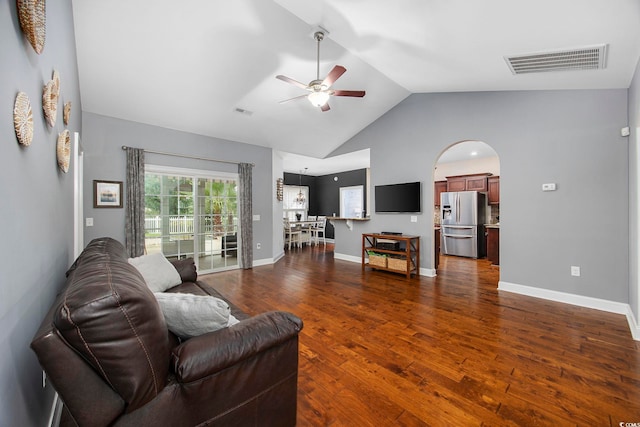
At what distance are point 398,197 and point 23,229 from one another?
16.3ft

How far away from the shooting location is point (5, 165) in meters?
0.88

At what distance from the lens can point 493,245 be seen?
5.84 metres

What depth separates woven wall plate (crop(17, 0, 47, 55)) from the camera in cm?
95

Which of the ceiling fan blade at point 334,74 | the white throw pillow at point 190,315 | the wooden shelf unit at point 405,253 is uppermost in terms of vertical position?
the ceiling fan blade at point 334,74

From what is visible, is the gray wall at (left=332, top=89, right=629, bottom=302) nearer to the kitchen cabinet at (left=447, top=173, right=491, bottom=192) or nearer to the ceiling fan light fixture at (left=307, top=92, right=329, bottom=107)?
the ceiling fan light fixture at (left=307, top=92, right=329, bottom=107)

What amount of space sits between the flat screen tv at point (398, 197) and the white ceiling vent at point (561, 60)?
7.48 feet

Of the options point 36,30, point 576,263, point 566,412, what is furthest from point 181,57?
point 576,263

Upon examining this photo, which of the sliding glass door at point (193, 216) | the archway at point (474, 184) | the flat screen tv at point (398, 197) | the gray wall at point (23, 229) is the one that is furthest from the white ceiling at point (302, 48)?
the archway at point (474, 184)

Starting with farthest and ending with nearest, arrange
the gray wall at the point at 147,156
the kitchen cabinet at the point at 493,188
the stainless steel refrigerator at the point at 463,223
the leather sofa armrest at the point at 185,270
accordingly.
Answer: the kitchen cabinet at the point at 493,188, the stainless steel refrigerator at the point at 463,223, the gray wall at the point at 147,156, the leather sofa armrest at the point at 185,270

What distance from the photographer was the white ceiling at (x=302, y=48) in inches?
90.0

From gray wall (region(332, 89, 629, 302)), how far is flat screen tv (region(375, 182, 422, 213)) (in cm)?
56

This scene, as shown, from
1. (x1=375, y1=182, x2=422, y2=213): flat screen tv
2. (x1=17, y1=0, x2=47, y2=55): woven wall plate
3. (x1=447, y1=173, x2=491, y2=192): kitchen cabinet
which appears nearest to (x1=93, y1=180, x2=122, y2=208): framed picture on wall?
(x1=17, y1=0, x2=47, y2=55): woven wall plate

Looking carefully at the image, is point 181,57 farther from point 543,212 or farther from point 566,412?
point 543,212

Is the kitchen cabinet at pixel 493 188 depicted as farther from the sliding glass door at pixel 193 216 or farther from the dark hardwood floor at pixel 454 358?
the sliding glass door at pixel 193 216
